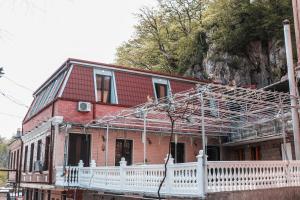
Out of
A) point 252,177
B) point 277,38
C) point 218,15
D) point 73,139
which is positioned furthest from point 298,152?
point 218,15

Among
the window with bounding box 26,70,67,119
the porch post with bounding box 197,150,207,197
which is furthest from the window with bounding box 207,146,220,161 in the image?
the porch post with bounding box 197,150,207,197

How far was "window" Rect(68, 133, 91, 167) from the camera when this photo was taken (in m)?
17.8

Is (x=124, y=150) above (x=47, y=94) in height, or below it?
below

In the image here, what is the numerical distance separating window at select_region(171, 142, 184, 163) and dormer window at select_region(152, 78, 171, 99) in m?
3.10

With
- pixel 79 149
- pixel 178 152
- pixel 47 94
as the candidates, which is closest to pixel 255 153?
pixel 178 152

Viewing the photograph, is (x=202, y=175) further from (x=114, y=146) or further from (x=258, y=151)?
(x=258, y=151)

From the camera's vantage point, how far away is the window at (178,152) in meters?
20.9

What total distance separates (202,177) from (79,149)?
34.8 ft

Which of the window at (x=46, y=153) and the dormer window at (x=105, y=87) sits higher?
the dormer window at (x=105, y=87)

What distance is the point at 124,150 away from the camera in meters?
19.2

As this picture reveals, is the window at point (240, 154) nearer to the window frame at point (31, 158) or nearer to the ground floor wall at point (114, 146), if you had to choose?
the ground floor wall at point (114, 146)

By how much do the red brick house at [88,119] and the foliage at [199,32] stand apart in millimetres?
8174

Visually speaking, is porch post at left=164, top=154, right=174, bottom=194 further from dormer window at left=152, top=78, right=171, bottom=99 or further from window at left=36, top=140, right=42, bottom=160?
window at left=36, top=140, right=42, bottom=160

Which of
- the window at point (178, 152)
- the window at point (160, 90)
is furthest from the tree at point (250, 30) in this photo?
the window at point (178, 152)
